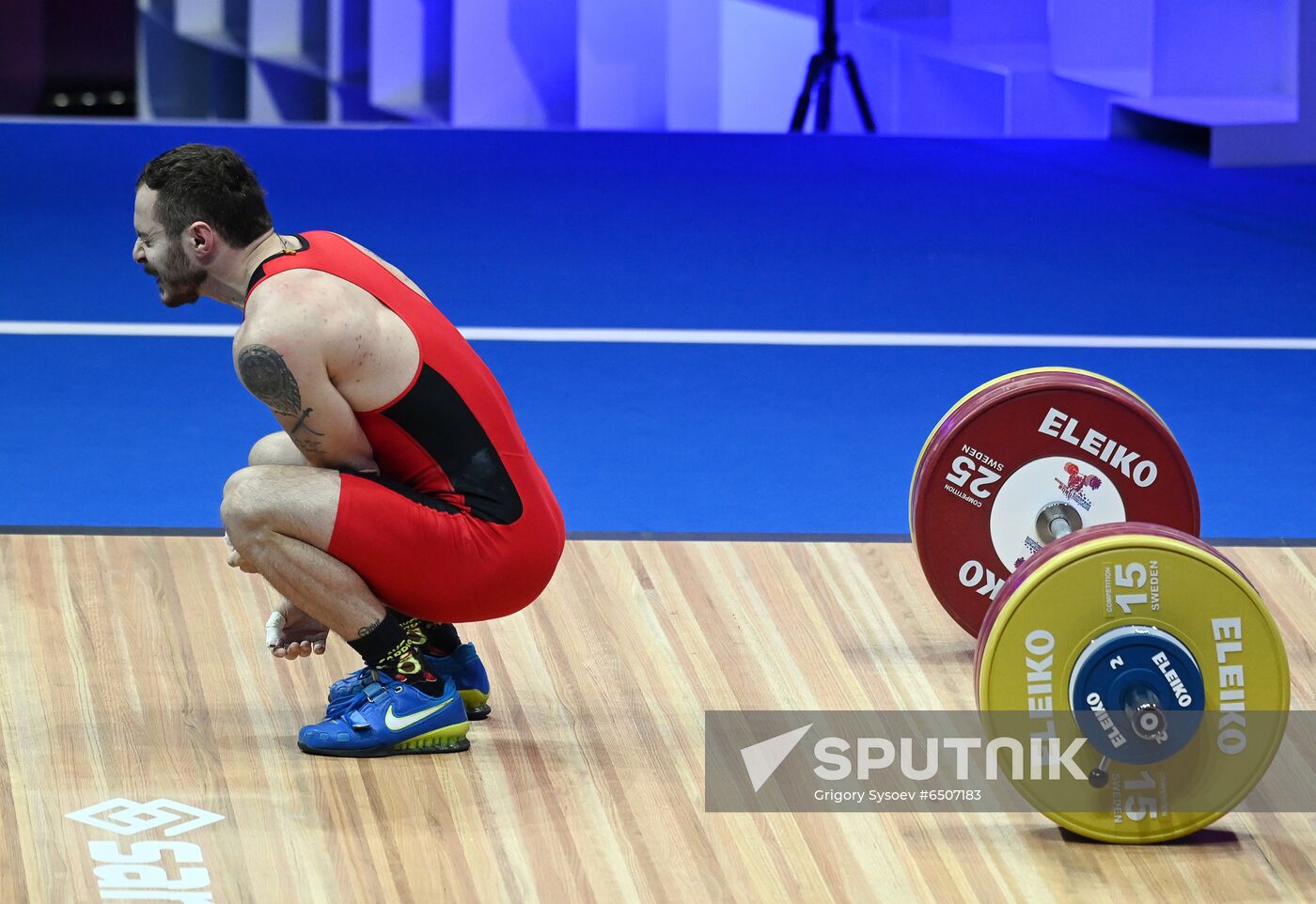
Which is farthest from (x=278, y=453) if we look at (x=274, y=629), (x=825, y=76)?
(x=825, y=76)

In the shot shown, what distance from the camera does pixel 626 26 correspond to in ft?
33.8

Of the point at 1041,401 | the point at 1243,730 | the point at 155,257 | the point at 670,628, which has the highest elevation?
the point at 155,257

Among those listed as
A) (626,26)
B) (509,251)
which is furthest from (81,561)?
(626,26)

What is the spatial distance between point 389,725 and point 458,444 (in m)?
0.50

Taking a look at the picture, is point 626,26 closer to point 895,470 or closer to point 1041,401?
point 895,470

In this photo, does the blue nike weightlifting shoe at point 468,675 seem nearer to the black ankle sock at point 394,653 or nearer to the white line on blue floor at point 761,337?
the black ankle sock at point 394,653

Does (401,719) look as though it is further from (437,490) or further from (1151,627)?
(1151,627)

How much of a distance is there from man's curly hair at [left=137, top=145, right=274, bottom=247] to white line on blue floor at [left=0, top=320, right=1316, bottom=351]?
9.69 ft

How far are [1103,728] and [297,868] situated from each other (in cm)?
123

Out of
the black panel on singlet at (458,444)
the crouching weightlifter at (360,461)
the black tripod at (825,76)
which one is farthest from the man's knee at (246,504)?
the black tripod at (825,76)

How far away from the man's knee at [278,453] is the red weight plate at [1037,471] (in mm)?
1194

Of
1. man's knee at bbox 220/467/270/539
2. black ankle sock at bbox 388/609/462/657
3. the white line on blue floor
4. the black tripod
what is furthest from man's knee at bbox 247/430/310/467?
the black tripod

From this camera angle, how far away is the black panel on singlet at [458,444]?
307cm

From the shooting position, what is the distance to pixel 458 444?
3127mm
